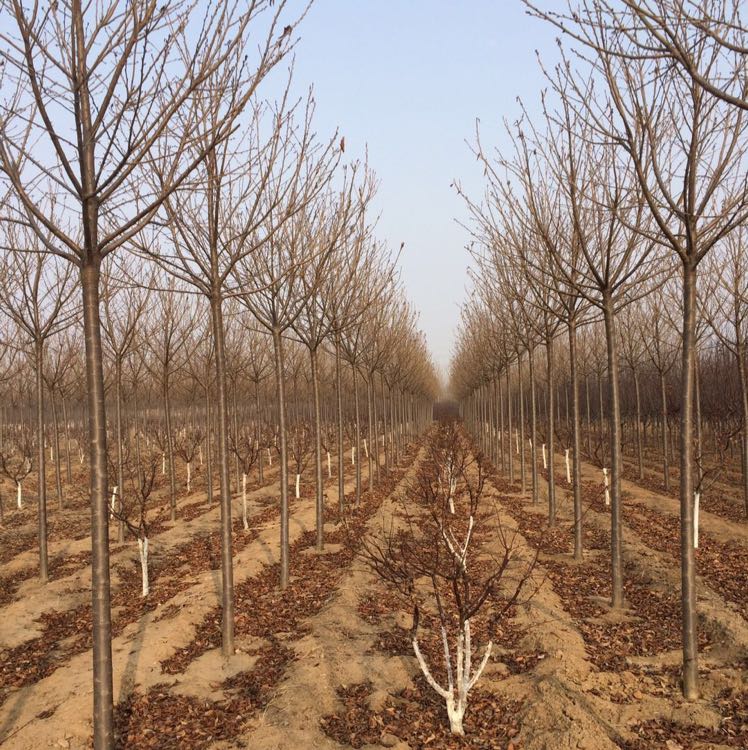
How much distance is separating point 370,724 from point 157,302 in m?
10.7

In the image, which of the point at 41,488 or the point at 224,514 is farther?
the point at 41,488

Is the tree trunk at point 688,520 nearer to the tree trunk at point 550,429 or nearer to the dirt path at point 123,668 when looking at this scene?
the dirt path at point 123,668

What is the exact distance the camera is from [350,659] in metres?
4.96

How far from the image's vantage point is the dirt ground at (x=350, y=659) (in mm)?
3773

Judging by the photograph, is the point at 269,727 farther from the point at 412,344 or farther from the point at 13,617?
the point at 412,344

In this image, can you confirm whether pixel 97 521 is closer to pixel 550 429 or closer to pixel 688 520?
pixel 688 520

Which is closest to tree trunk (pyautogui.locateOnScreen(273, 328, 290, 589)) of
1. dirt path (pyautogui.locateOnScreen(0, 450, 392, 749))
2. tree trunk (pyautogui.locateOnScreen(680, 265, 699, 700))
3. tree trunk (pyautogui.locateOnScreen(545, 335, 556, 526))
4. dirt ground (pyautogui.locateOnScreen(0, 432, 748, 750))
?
dirt ground (pyautogui.locateOnScreen(0, 432, 748, 750))

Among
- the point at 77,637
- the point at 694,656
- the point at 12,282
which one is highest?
the point at 12,282

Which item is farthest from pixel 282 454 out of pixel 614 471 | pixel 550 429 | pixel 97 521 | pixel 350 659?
pixel 550 429

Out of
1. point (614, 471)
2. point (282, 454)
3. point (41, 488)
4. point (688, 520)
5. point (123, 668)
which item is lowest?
point (123, 668)

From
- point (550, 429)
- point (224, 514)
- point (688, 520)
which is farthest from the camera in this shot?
point (550, 429)

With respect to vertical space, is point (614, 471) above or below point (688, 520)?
above

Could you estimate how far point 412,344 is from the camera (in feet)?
76.6

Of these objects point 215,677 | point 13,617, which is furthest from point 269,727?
point 13,617
